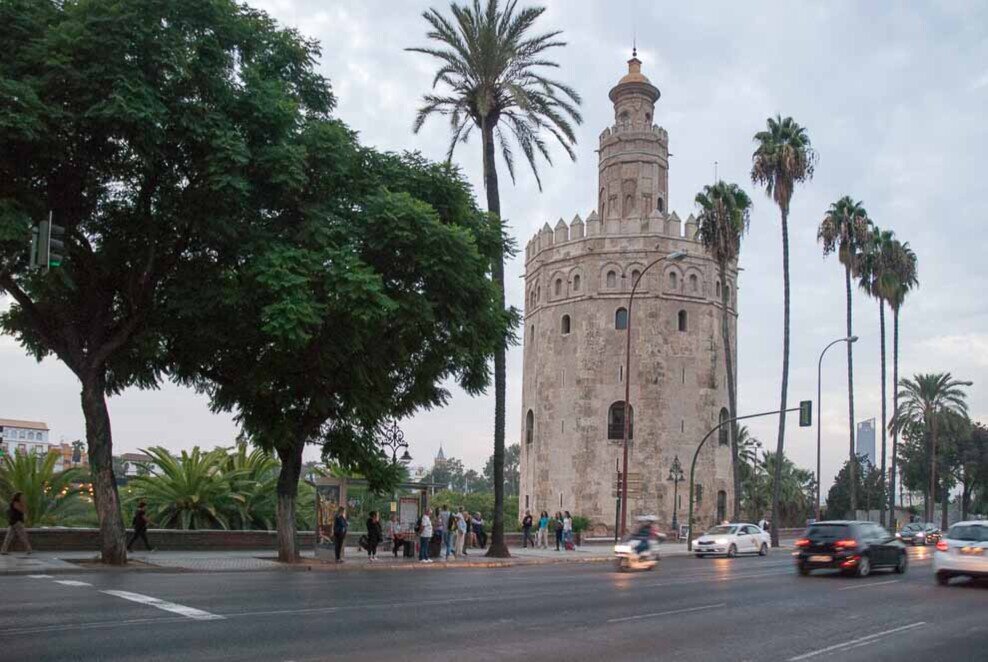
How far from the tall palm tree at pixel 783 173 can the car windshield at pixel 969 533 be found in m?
25.7

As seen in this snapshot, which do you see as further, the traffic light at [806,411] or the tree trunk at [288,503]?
the traffic light at [806,411]

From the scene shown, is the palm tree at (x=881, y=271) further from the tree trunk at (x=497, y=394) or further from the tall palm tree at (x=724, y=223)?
the tree trunk at (x=497, y=394)

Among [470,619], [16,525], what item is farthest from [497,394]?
[470,619]

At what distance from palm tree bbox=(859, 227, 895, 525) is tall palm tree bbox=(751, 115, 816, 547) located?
9793 mm

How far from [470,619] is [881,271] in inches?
1909

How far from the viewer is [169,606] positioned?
12680 millimetres

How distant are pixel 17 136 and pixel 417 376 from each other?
36.0ft

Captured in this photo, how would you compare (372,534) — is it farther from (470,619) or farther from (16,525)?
(470,619)

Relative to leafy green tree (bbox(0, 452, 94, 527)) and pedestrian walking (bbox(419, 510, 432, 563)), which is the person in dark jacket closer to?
pedestrian walking (bbox(419, 510, 432, 563))

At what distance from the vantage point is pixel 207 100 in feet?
65.5

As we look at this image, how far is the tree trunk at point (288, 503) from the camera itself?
23.7m

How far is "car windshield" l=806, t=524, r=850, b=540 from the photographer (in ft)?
71.6

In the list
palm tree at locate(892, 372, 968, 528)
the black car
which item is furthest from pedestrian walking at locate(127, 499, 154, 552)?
palm tree at locate(892, 372, 968, 528)

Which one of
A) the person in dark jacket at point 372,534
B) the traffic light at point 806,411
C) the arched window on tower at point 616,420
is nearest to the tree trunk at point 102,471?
the person in dark jacket at point 372,534
